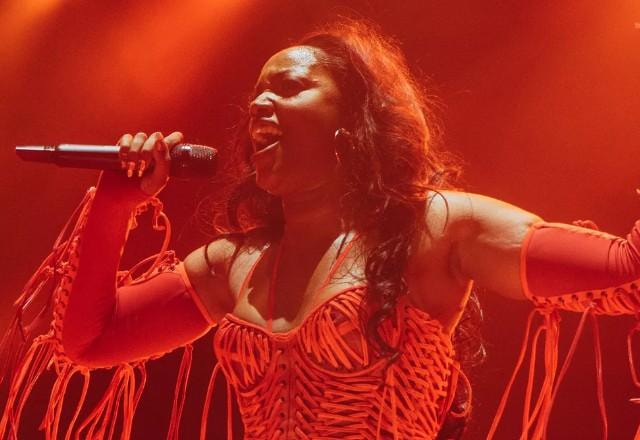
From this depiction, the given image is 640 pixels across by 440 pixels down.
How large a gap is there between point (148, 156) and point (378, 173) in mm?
439

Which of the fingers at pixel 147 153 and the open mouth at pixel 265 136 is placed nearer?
the fingers at pixel 147 153

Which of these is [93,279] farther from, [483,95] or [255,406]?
[483,95]

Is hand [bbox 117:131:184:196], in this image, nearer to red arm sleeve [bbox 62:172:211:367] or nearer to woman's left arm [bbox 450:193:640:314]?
red arm sleeve [bbox 62:172:211:367]

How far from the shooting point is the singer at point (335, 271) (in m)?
1.36

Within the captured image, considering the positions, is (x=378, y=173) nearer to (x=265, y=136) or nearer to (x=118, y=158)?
(x=265, y=136)

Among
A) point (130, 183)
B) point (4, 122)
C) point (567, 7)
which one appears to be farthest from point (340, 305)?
point (4, 122)

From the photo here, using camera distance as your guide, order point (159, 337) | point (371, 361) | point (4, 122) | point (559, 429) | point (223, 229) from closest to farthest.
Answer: point (371, 361) → point (159, 337) → point (223, 229) → point (559, 429) → point (4, 122)

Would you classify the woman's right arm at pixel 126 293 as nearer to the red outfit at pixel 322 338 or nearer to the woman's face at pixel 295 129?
the red outfit at pixel 322 338

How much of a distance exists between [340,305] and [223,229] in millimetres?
547

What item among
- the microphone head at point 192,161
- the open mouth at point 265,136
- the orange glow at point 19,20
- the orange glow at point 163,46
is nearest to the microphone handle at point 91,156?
the microphone head at point 192,161

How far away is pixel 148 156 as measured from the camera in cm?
145

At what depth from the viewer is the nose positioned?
5.15 ft

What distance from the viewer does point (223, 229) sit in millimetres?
1861

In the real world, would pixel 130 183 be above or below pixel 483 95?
below
